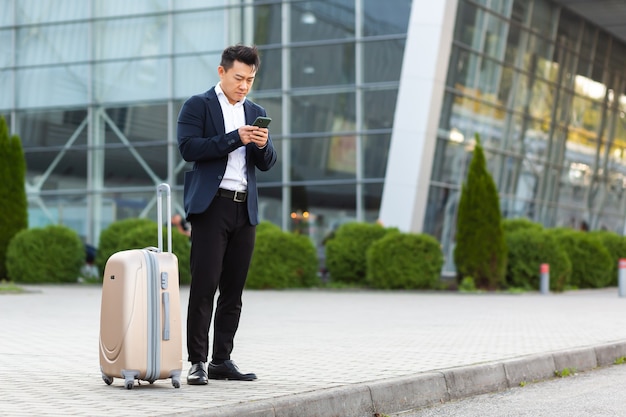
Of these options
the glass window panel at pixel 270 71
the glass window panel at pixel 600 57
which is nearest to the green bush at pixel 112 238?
the glass window panel at pixel 270 71

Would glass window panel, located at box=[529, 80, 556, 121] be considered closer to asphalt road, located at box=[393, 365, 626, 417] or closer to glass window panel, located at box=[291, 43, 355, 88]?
glass window panel, located at box=[291, 43, 355, 88]

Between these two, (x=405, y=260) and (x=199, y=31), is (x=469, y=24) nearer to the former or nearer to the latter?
(x=199, y=31)

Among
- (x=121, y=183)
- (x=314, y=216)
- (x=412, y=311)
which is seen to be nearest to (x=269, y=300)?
(x=412, y=311)

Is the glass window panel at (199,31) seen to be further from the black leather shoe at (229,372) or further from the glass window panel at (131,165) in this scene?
the black leather shoe at (229,372)

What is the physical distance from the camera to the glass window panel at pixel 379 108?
26.2 m

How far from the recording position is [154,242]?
2284 centimetres

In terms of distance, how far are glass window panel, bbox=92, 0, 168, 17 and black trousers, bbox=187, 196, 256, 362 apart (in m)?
22.8

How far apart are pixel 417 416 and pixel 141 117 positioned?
76.1 ft

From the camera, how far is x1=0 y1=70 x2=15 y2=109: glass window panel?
31.0 metres

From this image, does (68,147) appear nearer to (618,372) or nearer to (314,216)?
(314,216)

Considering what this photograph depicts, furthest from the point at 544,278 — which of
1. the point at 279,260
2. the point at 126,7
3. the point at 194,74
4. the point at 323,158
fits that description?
the point at 126,7

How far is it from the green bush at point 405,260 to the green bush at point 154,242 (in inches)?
150

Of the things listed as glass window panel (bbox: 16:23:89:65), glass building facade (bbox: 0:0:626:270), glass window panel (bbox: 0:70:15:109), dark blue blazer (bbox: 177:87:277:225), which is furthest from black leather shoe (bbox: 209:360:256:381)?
glass window panel (bbox: 0:70:15:109)

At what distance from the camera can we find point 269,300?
61.7 feet
